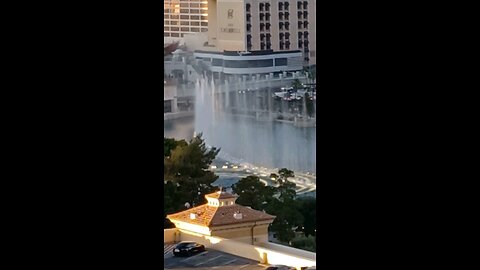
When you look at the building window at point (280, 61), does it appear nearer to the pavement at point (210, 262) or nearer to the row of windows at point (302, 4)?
the row of windows at point (302, 4)

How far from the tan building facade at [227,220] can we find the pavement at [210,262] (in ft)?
0.20

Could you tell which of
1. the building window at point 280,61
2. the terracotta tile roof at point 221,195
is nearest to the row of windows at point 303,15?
the building window at point 280,61

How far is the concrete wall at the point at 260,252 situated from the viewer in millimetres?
2885

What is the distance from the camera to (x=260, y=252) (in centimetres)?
291

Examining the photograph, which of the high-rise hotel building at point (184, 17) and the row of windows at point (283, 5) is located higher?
the row of windows at point (283, 5)

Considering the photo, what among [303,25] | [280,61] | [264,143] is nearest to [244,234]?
[264,143]
